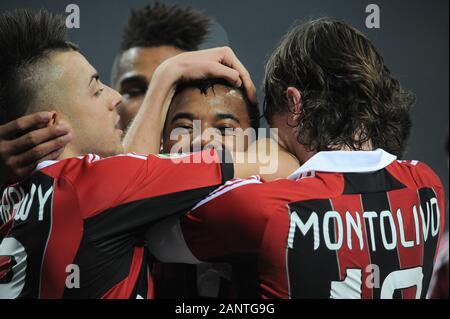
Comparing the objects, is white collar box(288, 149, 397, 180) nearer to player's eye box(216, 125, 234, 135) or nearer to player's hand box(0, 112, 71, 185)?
player's eye box(216, 125, 234, 135)

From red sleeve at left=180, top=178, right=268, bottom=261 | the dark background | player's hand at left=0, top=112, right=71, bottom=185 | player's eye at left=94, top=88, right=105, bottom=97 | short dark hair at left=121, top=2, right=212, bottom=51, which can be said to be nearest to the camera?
red sleeve at left=180, top=178, right=268, bottom=261

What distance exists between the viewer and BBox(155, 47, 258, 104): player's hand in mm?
1284

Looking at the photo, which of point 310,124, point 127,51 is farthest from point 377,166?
point 127,51

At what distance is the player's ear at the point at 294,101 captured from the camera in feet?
3.92

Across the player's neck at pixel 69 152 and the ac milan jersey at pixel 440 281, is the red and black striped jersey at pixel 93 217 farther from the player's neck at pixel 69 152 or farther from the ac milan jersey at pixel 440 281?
the ac milan jersey at pixel 440 281

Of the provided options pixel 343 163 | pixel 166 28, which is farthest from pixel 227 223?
pixel 166 28

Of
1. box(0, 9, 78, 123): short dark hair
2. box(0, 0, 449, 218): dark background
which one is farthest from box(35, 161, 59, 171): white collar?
box(0, 0, 449, 218): dark background

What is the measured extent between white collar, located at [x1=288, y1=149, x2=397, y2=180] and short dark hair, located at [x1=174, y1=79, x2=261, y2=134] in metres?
0.27

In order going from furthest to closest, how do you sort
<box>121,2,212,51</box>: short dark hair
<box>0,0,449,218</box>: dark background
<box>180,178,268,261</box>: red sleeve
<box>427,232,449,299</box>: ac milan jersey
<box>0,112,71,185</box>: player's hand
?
<box>427,232,449,299</box>: ac milan jersey
<box>121,2,212,51</box>: short dark hair
<box>0,0,449,218</box>: dark background
<box>0,112,71,185</box>: player's hand
<box>180,178,268,261</box>: red sleeve

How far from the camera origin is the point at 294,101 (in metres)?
1.20

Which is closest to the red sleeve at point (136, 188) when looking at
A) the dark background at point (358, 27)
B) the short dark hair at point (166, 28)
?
the dark background at point (358, 27)

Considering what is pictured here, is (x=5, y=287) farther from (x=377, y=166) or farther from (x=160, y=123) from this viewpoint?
(x=377, y=166)

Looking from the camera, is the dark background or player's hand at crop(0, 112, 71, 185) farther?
the dark background

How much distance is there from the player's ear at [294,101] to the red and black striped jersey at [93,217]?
9.1 inches
